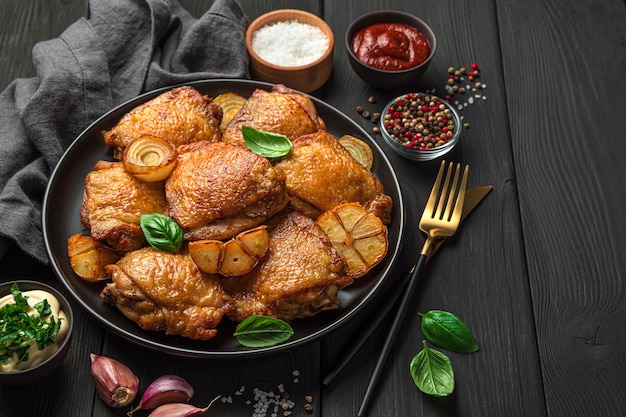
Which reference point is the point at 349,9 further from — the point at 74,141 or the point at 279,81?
the point at 74,141

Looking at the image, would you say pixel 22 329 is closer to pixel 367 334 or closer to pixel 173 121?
pixel 173 121

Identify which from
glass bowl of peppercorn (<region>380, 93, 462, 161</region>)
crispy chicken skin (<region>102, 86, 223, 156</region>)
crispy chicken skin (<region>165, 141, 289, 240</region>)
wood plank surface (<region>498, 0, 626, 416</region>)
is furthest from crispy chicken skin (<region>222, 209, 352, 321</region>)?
wood plank surface (<region>498, 0, 626, 416</region>)

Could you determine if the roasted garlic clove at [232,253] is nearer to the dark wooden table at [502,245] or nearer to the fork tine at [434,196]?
the dark wooden table at [502,245]

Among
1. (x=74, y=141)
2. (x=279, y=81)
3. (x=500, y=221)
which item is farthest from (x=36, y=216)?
(x=500, y=221)

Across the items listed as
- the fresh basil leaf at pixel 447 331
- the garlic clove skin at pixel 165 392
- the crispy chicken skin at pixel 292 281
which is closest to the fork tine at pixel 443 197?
the fresh basil leaf at pixel 447 331

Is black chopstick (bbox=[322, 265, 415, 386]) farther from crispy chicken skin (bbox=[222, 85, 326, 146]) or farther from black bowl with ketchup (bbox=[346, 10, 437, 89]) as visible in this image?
black bowl with ketchup (bbox=[346, 10, 437, 89])

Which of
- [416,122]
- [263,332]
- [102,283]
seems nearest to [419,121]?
[416,122]
